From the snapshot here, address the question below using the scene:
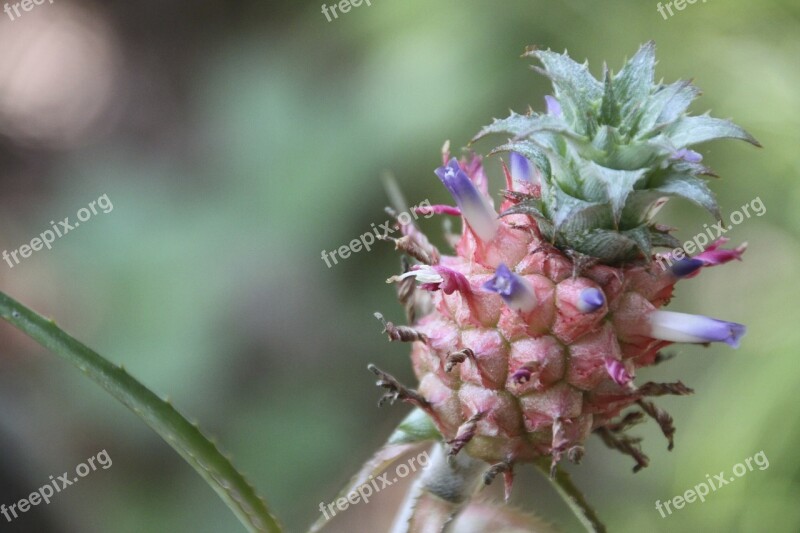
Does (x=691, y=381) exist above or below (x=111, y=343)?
below

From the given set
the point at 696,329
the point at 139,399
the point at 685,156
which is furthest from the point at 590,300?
the point at 139,399

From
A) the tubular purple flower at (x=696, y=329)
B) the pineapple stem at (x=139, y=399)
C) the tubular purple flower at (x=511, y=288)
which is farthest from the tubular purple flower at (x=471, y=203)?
the pineapple stem at (x=139, y=399)

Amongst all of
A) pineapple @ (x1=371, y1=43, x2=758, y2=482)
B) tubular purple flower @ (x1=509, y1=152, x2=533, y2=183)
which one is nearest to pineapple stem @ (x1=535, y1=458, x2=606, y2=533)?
pineapple @ (x1=371, y1=43, x2=758, y2=482)

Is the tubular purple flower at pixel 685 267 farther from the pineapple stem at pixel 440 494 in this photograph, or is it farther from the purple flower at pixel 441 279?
the pineapple stem at pixel 440 494

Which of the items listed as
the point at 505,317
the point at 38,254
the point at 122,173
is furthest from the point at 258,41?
the point at 505,317

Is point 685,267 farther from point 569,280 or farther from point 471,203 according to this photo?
point 471,203

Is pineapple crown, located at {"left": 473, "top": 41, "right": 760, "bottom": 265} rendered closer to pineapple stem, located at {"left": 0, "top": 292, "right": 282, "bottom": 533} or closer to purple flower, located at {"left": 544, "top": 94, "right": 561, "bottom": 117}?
purple flower, located at {"left": 544, "top": 94, "right": 561, "bottom": 117}

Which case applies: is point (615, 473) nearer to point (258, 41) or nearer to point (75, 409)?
point (75, 409)
